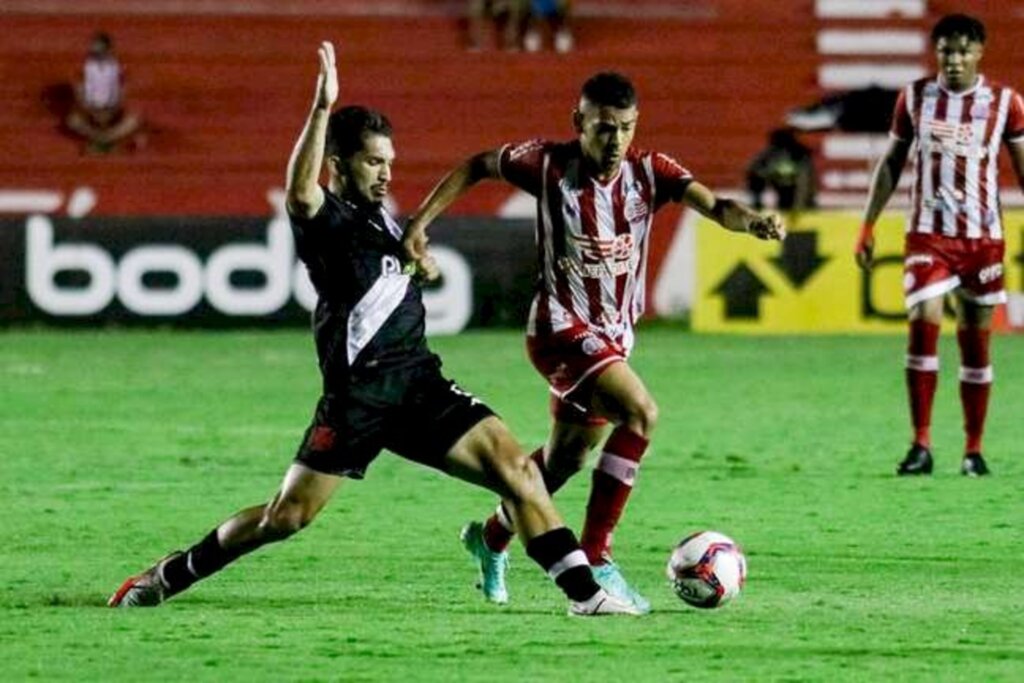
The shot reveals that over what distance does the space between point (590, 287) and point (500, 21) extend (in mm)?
18114

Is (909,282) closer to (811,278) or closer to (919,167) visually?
(919,167)

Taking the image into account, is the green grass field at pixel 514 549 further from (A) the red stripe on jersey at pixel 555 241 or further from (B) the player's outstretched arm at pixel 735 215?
(B) the player's outstretched arm at pixel 735 215

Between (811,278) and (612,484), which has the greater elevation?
(612,484)

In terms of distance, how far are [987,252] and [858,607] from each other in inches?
172

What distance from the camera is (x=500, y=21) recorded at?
26.3m

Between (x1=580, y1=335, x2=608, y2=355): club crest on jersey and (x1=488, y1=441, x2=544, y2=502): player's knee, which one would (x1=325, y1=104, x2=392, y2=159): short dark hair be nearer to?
(x1=488, y1=441, x2=544, y2=502): player's knee

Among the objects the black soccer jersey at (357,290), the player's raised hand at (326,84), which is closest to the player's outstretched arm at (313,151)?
the player's raised hand at (326,84)

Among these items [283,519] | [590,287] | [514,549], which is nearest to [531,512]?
[283,519]

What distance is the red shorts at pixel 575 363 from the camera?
8359mm

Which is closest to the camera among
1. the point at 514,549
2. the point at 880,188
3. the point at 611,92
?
the point at 611,92

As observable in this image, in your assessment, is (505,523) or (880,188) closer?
(505,523)

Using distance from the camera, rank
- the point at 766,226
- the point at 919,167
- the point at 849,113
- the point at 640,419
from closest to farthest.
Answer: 1. the point at 766,226
2. the point at 640,419
3. the point at 919,167
4. the point at 849,113

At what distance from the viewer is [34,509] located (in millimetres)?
10594

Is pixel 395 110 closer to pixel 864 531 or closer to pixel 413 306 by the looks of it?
pixel 864 531
